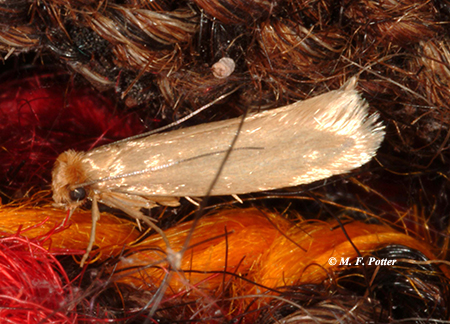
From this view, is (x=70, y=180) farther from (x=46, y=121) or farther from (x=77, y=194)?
(x=46, y=121)

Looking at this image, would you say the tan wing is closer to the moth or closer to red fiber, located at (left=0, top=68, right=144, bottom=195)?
the moth

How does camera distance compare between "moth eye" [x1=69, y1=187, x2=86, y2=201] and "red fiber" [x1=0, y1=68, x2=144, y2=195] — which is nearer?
"moth eye" [x1=69, y1=187, x2=86, y2=201]

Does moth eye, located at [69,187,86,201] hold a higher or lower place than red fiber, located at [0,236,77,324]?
higher

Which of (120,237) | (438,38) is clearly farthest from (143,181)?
(438,38)

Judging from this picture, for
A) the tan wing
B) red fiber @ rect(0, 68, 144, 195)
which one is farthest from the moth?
red fiber @ rect(0, 68, 144, 195)

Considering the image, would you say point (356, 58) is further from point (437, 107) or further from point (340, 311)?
point (340, 311)

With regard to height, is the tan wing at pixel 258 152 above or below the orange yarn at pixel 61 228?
above

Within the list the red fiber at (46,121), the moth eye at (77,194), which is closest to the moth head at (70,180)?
the moth eye at (77,194)

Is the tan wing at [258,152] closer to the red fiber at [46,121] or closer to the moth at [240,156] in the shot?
the moth at [240,156]
